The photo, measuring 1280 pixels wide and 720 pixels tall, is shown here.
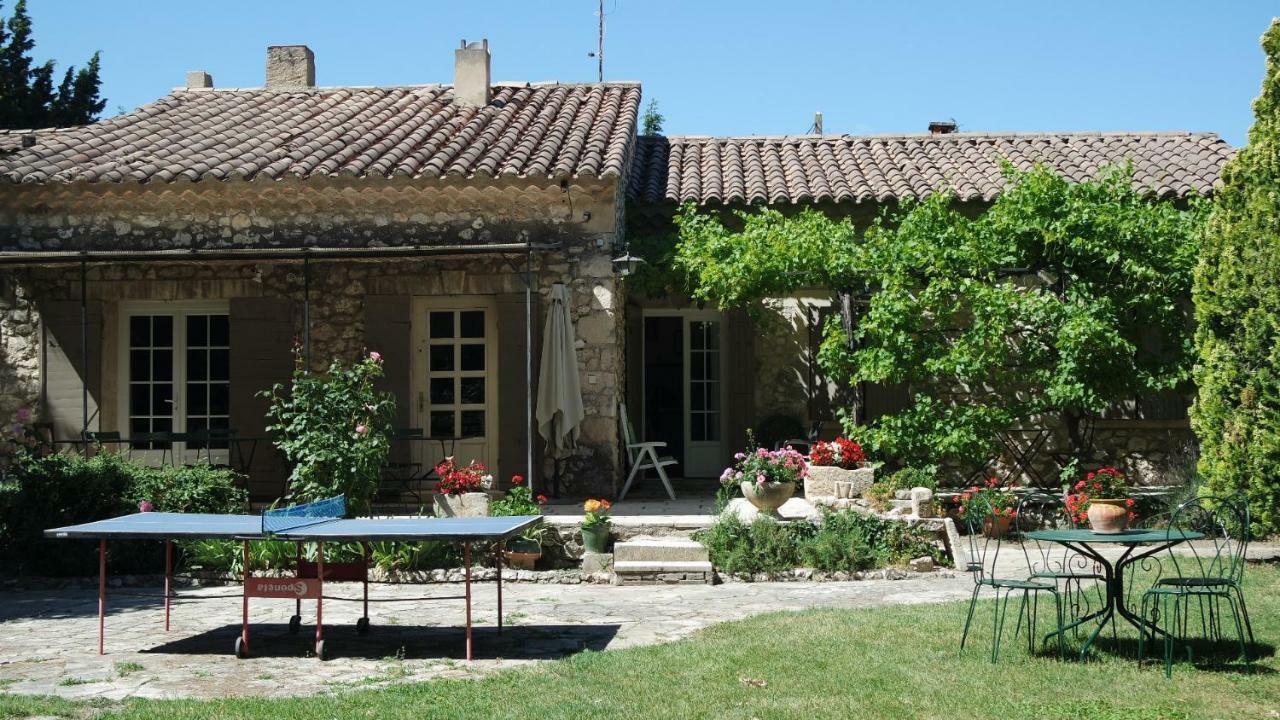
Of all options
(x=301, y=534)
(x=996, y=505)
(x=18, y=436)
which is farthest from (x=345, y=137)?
(x=996, y=505)

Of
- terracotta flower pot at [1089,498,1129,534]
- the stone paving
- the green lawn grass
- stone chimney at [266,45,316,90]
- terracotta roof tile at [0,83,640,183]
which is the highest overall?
stone chimney at [266,45,316,90]

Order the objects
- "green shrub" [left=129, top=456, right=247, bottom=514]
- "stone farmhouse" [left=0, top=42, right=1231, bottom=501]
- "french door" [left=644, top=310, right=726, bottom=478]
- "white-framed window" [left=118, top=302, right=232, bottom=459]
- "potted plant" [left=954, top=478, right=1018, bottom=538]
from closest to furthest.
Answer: "green shrub" [left=129, top=456, right=247, bottom=514], "potted plant" [left=954, top=478, right=1018, bottom=538], "stone farmhouse" [left=0, top=42, right=1231, bottom=501], "white-framed window" [left=118, top=302, right=232, bottom=459], "french door" [left=644, top=310, right=726, bottom=478]

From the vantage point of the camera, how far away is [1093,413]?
37.5 ft

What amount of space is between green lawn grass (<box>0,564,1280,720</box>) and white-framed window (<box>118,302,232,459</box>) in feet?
22.1

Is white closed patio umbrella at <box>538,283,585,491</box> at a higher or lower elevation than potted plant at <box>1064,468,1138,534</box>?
higher

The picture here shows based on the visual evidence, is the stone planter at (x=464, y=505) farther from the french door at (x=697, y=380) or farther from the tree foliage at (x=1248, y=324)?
the tree foliage at (x=1248, y=324)

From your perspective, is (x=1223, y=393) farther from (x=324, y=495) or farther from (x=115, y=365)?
(x=115, y=365)

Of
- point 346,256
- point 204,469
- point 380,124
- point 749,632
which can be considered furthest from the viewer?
point 380,124

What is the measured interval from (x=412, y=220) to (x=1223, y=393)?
746cm

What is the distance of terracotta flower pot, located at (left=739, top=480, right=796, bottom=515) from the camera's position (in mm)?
9680

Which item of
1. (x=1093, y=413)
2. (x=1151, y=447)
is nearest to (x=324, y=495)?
(x=1093, y=413)

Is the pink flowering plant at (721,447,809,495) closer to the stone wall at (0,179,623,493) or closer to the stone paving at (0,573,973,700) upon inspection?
the stone paving at (0,573,973,700)

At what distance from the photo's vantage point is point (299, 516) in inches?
275

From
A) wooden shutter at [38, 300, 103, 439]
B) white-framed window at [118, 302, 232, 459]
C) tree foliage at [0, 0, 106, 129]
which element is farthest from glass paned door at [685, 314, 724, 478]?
tree foliage at [0, 0, 106, 129]
